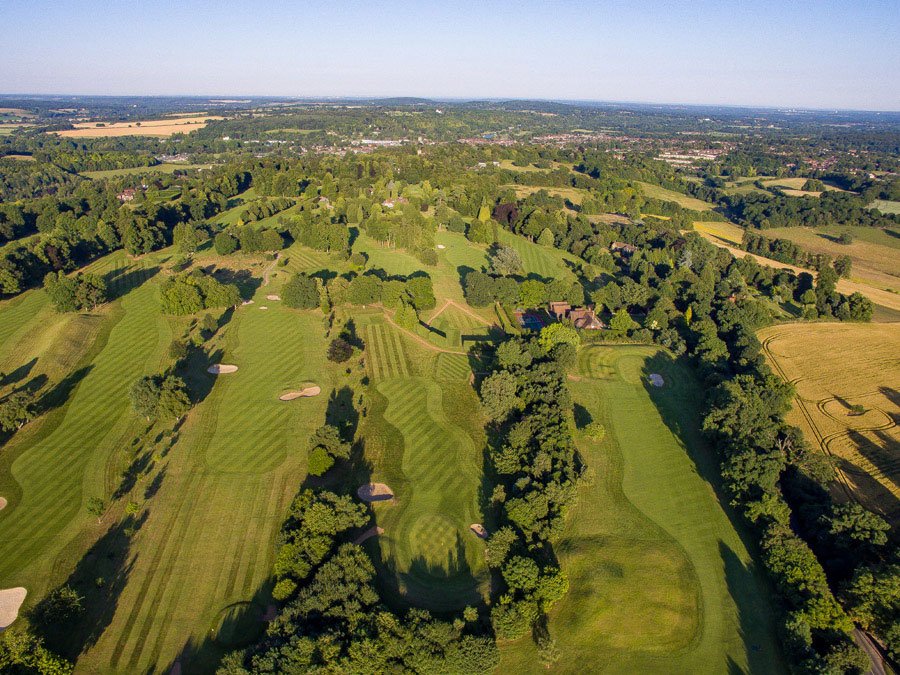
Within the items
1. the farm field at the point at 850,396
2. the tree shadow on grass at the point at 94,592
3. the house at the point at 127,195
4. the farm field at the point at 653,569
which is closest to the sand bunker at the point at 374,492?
the farm field at the point at 653,569

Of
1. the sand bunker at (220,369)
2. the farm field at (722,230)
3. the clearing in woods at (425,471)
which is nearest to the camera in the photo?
the clearing in woods at (425,471)

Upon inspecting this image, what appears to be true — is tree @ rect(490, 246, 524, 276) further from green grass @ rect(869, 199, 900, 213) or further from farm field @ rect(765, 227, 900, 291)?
green grass @ rect(869, 199, 900, 213)

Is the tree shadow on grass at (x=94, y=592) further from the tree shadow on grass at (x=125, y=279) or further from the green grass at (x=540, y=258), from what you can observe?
the green grass at (x=540, y=258)

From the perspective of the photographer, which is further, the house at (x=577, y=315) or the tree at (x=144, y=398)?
the house at (x=577, y=315)

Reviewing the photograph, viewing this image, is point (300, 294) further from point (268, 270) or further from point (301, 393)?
point (301, 393)

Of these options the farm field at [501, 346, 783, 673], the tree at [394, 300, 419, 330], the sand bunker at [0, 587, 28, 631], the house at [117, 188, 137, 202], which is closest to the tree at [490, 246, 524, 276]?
the tree at [394, 300, 419, 330]

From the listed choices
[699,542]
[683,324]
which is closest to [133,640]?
[699,542]
